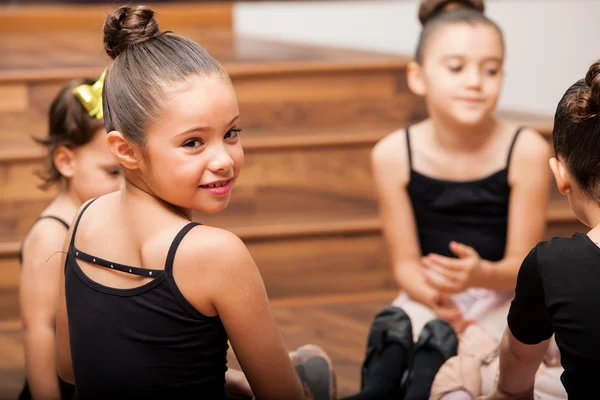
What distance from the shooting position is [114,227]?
112 cm

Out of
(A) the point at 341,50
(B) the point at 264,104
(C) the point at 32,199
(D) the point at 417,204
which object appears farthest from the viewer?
(A) the point at 341,50

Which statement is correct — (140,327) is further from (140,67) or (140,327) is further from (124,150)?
(140,67)

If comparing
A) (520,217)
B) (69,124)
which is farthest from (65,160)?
(520,217)

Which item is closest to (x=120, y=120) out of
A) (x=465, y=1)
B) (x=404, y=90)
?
(x=465, y=1)

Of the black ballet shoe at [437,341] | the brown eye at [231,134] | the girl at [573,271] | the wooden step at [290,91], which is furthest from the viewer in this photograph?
the wooden step at [290,91]

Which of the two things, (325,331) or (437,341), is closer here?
(437,341)

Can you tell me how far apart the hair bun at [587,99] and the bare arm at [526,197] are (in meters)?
0.68

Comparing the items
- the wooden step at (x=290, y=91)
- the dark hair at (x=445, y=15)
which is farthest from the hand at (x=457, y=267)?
the wooden step at (x=290, y=91)

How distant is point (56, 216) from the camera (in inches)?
58.7

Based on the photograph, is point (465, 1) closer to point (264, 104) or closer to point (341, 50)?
point (264, 104)

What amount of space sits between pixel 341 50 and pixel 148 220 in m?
2.23

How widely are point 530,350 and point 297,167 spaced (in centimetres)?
139

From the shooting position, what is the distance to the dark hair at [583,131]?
1.03 m

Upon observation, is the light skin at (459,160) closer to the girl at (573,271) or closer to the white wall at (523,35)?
the girl at (573,271)
